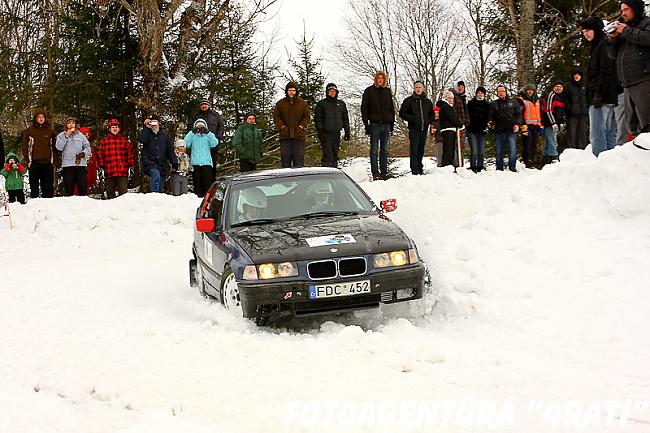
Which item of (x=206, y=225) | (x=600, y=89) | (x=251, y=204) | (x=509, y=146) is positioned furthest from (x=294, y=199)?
(x=509, y=146)

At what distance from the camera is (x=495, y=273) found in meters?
7.95

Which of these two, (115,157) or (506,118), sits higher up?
(506,118)

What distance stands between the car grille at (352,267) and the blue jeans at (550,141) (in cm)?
1281

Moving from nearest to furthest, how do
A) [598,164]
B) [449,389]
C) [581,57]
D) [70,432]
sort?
[70,432]
[449,389]
[598,164]
[581,57]

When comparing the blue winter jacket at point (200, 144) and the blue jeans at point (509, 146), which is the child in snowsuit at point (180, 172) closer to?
the blue winter jacket at point (200, 144)

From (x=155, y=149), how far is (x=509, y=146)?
8121 mm

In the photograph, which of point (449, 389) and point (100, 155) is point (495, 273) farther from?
point (100, 155)

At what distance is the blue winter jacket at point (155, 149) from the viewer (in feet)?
53.3

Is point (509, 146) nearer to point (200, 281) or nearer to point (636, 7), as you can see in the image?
point (636, 7)

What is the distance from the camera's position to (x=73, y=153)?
15867 mm

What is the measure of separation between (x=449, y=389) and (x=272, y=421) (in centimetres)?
121

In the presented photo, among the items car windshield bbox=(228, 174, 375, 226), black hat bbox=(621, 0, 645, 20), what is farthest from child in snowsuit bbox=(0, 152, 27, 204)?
black hat bbox=(621, 0, 645, 20)

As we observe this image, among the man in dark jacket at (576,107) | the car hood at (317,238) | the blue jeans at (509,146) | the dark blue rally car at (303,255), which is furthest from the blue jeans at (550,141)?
the car hood at (317,238)

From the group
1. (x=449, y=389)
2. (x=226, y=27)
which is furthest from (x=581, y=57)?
(x=449, y=389)
